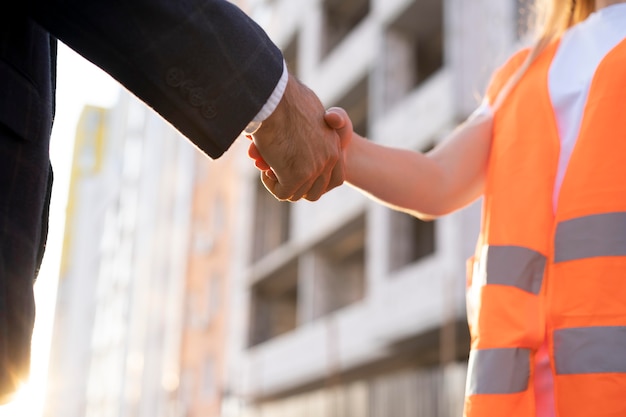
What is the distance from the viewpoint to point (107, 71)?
1.44 metres

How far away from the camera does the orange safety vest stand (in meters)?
1.56

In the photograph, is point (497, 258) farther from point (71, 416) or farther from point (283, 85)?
point (71, 416)

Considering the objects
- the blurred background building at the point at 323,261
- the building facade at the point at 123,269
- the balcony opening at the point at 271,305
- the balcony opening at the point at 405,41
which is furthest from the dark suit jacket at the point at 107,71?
the building facade at the point at 123,269

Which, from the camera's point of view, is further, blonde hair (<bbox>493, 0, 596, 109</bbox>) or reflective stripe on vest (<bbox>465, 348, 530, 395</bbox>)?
blonde hair (<bbox>493, 0, 596, 109</bbox>)

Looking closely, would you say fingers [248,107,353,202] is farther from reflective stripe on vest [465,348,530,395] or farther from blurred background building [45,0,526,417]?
blurred background building [45,0,526,417]

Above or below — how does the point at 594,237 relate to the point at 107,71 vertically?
below

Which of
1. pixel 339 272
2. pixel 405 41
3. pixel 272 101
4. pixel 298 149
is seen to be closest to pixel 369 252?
pixel 405 41

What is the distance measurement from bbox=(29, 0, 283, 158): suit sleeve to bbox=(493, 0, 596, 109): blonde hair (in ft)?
2.30

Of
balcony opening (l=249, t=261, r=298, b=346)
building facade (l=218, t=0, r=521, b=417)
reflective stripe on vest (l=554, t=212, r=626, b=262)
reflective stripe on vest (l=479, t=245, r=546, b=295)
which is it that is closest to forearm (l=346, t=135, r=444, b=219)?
reflective stripe on vest (l=479, t=245, r=546, b=295)

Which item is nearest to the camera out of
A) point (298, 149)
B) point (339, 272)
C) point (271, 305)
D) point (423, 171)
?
point (298, 149)

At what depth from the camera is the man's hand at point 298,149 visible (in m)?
1.71

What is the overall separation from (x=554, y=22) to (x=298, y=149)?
2.53ft

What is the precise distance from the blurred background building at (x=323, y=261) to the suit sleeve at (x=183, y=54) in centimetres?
110

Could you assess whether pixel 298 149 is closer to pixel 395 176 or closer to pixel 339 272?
pixel 395 176
